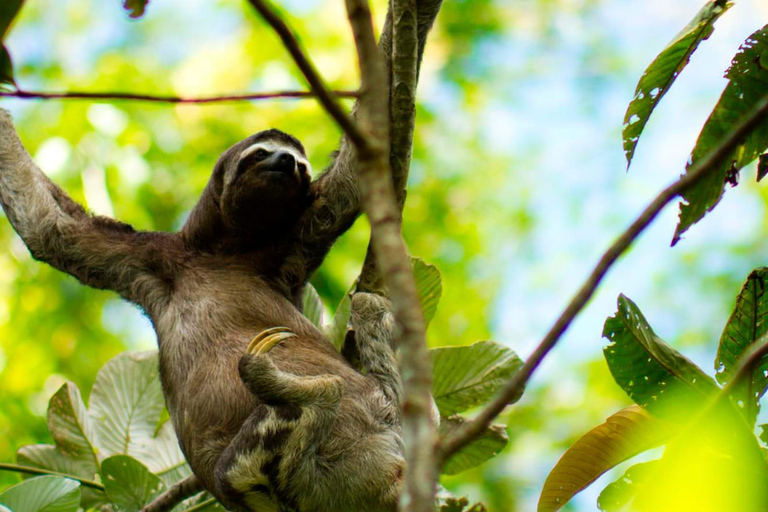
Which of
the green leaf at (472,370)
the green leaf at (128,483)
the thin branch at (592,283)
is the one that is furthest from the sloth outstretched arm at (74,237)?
the thin branch at (592,283)

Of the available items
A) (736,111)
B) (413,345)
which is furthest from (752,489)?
(413,345)

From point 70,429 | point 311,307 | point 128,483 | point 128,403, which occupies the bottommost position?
point 128,483

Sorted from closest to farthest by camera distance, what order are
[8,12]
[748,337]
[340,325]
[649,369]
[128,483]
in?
[8,12] → [748,337] → [649,369] → [128,483] → [340,325]

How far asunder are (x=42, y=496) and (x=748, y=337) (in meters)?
4.18

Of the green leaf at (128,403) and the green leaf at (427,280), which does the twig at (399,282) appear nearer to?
the green leaf at (427,280)

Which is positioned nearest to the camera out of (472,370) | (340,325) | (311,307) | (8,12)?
(8,12)

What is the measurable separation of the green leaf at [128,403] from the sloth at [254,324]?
0.67 m

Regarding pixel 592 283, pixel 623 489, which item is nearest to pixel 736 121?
pixel 623 489

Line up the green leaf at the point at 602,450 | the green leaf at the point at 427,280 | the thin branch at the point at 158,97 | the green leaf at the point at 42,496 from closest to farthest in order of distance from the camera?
1. the thin branch at the point at 158,97
2. the green leaf at the point at 602,450
3. the green leaf at the point at 42,496
4. the green leaf at the point at 427,280

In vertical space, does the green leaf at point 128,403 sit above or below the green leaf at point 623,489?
above

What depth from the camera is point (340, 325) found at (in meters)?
6.27

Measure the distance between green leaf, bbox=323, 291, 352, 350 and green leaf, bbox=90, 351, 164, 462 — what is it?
1.52m

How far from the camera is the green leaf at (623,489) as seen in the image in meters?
3.79

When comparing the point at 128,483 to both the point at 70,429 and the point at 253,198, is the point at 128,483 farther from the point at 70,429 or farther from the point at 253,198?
the point at 253,198
